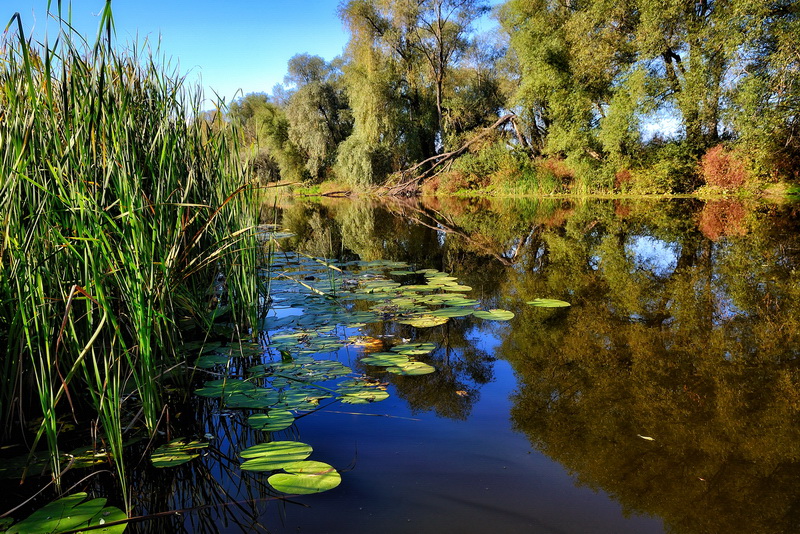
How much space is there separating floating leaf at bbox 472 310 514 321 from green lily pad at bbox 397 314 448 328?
0.88ft

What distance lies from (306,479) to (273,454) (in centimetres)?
18

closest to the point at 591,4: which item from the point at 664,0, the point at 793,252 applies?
the point at 664,0

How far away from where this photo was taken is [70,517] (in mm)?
1157

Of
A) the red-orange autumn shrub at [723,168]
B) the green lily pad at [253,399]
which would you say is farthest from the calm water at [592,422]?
the red-orange autumn shrub at [723,168]

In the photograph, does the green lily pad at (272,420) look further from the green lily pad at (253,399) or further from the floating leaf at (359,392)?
the floating leaf at (359,392)

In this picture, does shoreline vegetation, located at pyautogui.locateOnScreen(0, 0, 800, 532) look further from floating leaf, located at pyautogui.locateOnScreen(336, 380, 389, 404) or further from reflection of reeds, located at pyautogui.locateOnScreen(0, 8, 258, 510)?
floating leaf, located at pyautogui.locateOnScreen(336, 380, 389, 404)

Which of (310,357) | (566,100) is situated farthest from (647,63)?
(310,357)

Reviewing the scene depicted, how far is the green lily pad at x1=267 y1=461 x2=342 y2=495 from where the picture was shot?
1293 millimetres

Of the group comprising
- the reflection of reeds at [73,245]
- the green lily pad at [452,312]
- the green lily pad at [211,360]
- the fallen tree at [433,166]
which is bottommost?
the green lily pad at [211,360]

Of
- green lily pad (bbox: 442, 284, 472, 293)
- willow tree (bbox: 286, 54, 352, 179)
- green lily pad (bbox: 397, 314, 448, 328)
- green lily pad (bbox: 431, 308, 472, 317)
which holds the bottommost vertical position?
Answer: green lily pad (bbox: 397, 314, 448, 328)

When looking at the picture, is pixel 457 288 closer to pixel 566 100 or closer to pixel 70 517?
pixel 70 517

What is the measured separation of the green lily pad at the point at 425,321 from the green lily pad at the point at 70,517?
1.88m

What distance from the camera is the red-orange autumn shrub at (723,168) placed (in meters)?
11.0

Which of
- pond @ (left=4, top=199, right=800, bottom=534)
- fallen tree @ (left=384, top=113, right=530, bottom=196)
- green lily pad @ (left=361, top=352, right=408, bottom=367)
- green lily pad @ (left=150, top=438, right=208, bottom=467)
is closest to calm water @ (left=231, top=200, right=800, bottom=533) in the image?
pond @ (left=4, top=199, right=800, bottom=534)
